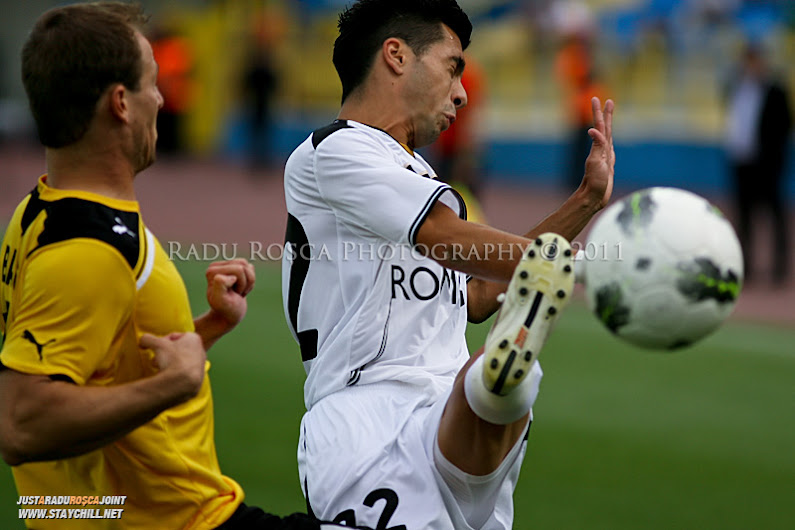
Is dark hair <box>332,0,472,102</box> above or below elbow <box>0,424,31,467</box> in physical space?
above

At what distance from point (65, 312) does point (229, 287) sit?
0.77 meters

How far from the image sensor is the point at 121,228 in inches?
102

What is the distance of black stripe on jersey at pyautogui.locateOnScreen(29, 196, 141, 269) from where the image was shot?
2.52 metres

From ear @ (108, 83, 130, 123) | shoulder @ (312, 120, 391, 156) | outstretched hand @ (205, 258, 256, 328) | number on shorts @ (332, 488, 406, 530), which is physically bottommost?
number on shorts @ (332, 488, 406, 530)

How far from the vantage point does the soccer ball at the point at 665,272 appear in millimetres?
2650

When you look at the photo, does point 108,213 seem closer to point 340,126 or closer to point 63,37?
point 63,37

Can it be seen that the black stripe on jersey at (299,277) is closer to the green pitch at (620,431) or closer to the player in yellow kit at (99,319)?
the player in yellow kit at (99,319)

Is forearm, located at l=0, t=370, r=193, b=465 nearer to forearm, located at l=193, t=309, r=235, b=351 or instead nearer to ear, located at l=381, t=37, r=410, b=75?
forearm, located at l=193, t=309, r=235, b=351

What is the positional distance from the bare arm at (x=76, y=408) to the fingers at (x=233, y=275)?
24.0 inches

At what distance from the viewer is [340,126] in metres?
3.30

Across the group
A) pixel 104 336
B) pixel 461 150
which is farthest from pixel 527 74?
pixel 104 336

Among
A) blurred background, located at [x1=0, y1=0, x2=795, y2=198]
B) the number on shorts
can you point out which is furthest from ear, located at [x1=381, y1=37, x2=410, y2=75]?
blurred background, located at [x1=0, y1=0, x2=795, y2=198]

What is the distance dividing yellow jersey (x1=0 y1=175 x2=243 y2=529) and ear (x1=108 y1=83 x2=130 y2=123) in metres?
0.22

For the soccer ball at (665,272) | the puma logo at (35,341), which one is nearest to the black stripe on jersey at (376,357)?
the soccer ball at (665,272)
